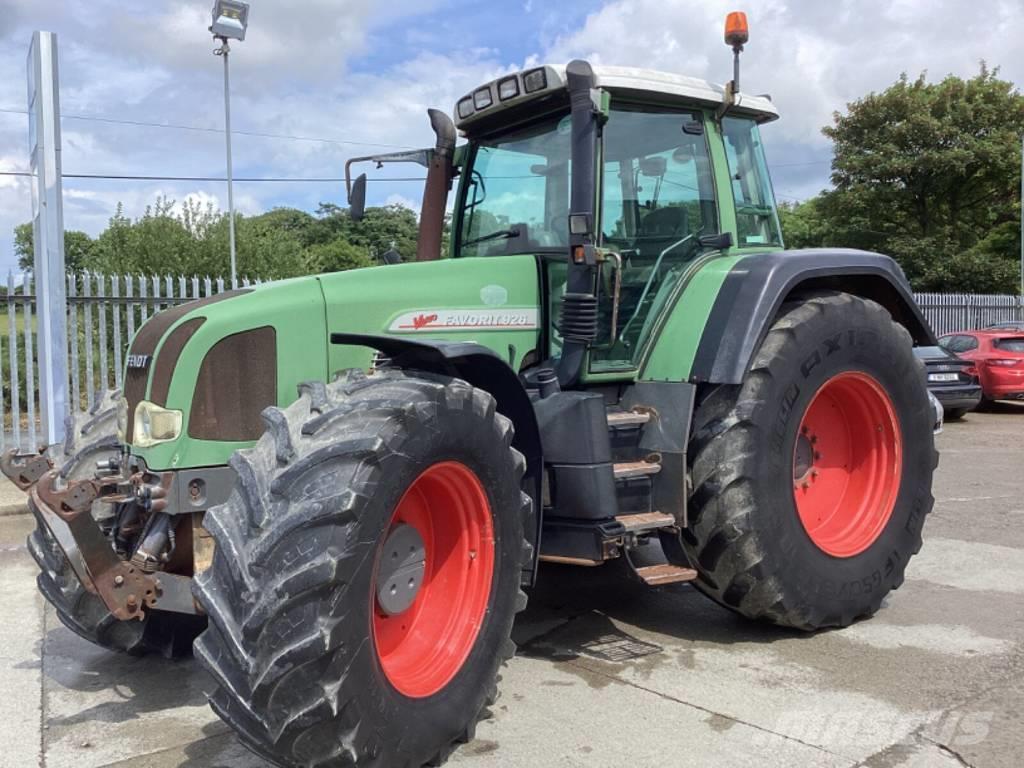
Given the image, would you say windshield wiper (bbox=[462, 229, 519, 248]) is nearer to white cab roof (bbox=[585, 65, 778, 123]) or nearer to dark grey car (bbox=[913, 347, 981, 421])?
white cab roof (bbox=[585, 65, 778, 123])

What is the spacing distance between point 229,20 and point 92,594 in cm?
983

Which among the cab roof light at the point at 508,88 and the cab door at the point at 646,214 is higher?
the cab roof light at the point at 508,88

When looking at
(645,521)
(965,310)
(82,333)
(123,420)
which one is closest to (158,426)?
(123,420)

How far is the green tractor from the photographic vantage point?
2.90 m

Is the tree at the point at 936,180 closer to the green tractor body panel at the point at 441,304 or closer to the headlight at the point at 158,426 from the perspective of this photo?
the green tractor body panel at the point at 441,304

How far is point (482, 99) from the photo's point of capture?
4840mm

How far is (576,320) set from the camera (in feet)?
14.2

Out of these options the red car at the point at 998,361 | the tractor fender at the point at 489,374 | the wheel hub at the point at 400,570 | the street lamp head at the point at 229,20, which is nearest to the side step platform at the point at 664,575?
the tractor fender at the point at 489,374

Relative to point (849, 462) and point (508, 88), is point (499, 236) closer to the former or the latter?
point (508, 88)

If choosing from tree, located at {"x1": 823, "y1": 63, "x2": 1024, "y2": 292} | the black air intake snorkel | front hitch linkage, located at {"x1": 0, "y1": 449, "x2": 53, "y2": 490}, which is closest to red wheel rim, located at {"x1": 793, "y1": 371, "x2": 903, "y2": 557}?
the black air intake snorkel

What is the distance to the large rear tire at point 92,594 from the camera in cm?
404

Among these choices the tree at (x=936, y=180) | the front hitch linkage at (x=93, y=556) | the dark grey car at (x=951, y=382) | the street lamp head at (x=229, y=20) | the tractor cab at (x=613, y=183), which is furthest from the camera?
the tree at (x=936, y=180)

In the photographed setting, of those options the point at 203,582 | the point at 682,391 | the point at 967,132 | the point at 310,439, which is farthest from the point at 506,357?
the point at 967,132

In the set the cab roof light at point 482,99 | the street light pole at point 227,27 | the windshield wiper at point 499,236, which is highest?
the street light pole at point 227,27
